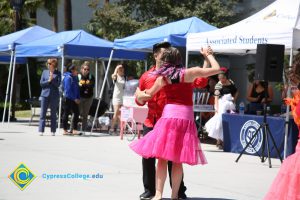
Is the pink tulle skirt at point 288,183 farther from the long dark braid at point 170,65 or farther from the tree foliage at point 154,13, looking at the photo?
the tree foliage at point 154,13

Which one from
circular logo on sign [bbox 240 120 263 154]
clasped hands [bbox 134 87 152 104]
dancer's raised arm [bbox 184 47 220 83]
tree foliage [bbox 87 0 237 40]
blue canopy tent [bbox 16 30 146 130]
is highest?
tree foliage [bbox 87 0 237 40]

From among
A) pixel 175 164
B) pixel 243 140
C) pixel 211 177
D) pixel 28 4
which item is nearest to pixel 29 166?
pixel 211 177

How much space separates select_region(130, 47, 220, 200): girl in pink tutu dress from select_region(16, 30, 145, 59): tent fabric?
11235 mm

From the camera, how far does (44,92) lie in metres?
16.1

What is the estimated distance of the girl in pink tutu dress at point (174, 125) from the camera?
7.03 metres

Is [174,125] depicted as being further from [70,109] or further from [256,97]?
[70,109]

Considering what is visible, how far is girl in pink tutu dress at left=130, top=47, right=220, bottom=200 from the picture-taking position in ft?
23.1

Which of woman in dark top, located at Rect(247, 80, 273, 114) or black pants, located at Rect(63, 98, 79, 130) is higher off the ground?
woman in dark top, located at Rect(247, 80, 273, 114)

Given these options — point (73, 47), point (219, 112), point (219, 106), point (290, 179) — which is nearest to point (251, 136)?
point (219, 112)

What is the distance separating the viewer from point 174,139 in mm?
7055

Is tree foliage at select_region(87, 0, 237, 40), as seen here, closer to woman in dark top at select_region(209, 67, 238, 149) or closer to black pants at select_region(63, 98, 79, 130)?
black pants at select_region(63, 98, 79, 130)

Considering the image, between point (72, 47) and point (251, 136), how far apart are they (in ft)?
23.2

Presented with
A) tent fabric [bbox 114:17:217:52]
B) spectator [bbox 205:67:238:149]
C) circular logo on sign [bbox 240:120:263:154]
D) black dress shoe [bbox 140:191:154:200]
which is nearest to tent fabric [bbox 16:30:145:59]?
tent fabric [bbox 114:17:217:52]

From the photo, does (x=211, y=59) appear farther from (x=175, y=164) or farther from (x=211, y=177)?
(x=211, y=177)
